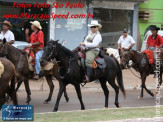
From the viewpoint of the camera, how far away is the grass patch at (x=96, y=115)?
31.6 feet

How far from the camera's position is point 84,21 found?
2539 centimetres

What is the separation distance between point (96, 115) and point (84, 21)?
15.6 m

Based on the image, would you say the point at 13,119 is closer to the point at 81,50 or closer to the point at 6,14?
the point at 81,50

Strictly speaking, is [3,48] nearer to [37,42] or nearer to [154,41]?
[37,42]

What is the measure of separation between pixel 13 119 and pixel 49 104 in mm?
5329

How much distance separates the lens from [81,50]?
13266 millimetres

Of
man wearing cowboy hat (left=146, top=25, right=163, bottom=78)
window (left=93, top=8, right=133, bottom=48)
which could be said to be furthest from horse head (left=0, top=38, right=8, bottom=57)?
window (left=93, top=8, right=133, bottom=48)

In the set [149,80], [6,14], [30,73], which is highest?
[6,14]

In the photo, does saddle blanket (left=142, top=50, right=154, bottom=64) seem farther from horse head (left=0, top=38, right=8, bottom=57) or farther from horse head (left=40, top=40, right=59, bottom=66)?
horse head (left=0, top=38, right=8, bottom=57)

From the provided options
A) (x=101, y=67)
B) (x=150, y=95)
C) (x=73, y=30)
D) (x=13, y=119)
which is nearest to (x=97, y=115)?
(x=13, y=119)

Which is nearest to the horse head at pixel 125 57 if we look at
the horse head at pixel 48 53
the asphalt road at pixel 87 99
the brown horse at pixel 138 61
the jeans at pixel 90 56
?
the brown horse at pixel 138 61

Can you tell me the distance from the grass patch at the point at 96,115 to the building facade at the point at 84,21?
13.3 metres

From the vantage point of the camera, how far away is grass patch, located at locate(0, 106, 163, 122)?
9.62 metres

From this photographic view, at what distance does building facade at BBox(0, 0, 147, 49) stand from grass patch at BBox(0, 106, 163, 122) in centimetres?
1335
